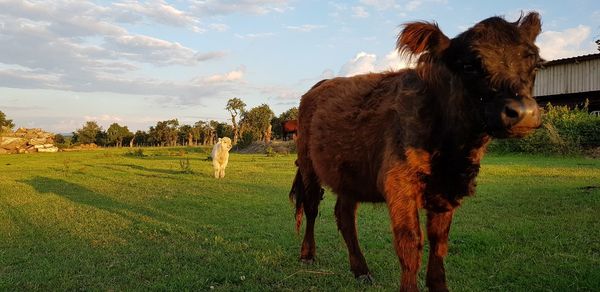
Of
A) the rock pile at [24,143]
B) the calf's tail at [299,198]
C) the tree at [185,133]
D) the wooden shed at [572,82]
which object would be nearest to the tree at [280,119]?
the tree at [185,133]

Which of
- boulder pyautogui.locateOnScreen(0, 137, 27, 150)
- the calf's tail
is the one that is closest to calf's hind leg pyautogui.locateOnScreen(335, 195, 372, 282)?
the calf's tail

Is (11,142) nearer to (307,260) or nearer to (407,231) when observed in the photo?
(307,260)

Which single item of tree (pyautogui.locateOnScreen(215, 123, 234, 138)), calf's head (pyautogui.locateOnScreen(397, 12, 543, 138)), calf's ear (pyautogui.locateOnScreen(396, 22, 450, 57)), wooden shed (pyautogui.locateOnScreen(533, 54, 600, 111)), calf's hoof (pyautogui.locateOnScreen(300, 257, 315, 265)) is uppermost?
wooden shed (pyautogui.locateOnScreen(533, 54, 600, 111))

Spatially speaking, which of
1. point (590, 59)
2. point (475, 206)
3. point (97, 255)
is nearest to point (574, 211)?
point (475, 206)

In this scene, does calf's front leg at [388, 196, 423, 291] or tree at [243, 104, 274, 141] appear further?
tree at [243, 104, 274, 141]

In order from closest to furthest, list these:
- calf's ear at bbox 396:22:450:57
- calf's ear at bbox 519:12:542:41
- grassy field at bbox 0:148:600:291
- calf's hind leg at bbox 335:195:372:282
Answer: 1. calf's ear at bbox 519:12:542:41
2. calf's ear at bbox 396:22:450:57
3. grassy field at bbox 0:148:600:291
4. calf's hind leg at bbox 335:195:372:282

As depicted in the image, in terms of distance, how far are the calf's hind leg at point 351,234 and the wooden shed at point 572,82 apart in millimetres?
22589

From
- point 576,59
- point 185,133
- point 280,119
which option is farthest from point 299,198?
point 185,133

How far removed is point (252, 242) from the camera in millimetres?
6211

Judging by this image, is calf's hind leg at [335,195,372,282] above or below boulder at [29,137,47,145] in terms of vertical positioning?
below

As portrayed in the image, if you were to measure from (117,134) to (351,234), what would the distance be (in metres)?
72.1

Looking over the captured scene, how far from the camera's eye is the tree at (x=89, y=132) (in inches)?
2701

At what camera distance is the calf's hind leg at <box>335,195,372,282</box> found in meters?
4.70

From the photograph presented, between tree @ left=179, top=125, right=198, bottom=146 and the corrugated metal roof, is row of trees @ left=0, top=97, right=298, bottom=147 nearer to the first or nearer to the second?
tree @ left=179, top=125, right=198, bottom=146
